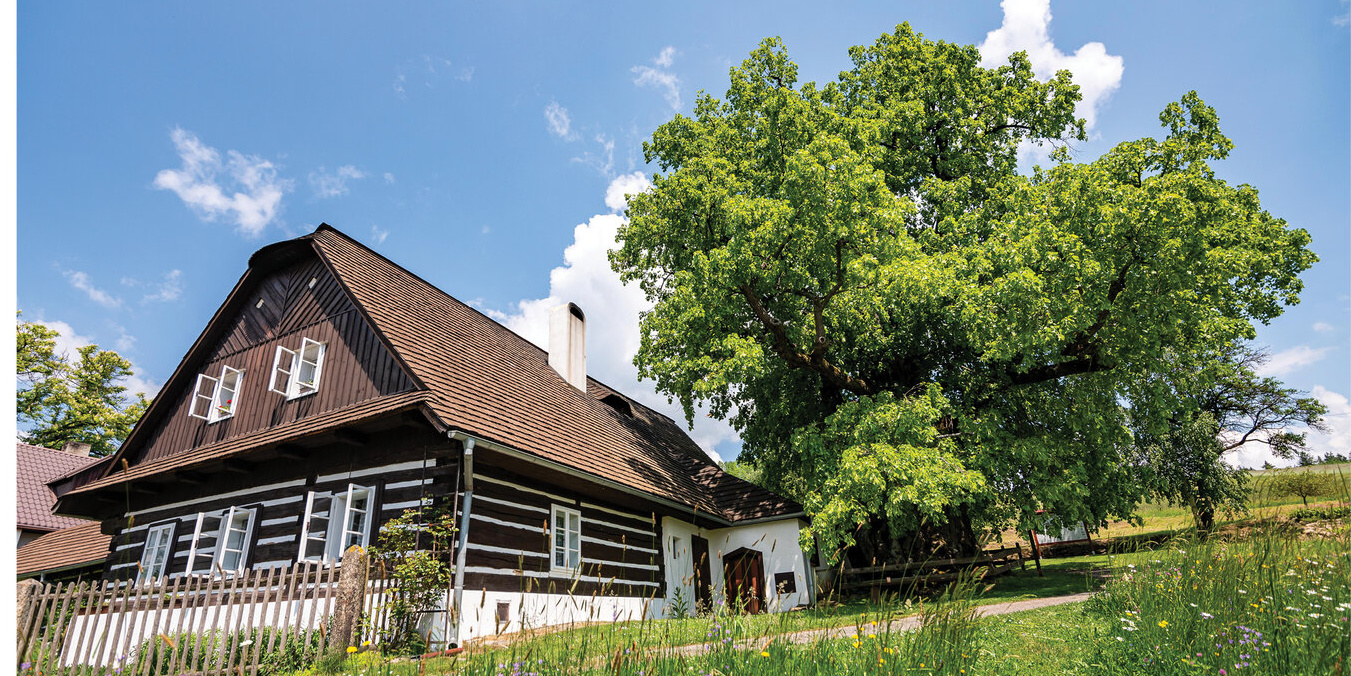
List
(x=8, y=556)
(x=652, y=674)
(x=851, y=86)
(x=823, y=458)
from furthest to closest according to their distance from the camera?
(x=851, y=86), (x=823, y=458), (x=8, y=556), (x=652, y=674)

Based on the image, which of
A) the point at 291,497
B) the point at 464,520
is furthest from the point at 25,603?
the point at 464,520

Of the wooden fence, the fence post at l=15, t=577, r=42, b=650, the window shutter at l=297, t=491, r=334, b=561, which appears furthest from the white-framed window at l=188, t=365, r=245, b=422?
the wooden fence

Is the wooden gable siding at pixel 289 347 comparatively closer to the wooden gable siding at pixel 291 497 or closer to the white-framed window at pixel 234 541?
the wooden gable siding at pixel 291 497

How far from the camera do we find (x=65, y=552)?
19641 millimetres

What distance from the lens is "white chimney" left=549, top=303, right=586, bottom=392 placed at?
21.5 metres

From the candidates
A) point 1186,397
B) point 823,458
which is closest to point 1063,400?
point 1186,397

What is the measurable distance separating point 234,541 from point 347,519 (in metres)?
3.65

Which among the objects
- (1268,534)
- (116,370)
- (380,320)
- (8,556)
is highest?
(116,370)

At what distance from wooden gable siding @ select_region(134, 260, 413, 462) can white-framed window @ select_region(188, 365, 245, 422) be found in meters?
0.15

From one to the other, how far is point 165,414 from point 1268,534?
21.1m

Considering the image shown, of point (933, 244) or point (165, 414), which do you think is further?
point (933, 244)

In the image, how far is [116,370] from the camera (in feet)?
126

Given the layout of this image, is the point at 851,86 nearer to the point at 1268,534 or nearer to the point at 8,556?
the point at 1268,534

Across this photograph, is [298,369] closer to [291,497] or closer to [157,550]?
[291,497]
